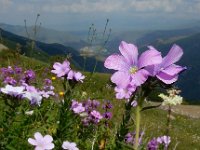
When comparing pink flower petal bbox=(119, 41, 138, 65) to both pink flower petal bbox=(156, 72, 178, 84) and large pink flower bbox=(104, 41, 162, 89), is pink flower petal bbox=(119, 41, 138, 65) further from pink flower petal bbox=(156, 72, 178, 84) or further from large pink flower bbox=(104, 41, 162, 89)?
pink flower petal bbox=(156, 72, 178, 84)

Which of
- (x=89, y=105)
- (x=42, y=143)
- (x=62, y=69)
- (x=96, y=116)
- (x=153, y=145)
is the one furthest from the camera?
(x=89, y=105)

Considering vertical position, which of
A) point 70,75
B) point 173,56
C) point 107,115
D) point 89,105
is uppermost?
point 89,105

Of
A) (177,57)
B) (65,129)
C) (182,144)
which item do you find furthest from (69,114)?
(182,144)

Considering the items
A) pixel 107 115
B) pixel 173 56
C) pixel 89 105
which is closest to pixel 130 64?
pixel 173 56

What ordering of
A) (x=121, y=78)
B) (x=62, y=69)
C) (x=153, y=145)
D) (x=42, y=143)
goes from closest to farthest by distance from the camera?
(x=121, y=78) < (x=42, y=143) < (x=62, y=69) < (x=153, y=145)

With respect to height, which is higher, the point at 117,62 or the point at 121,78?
the point at 117,62

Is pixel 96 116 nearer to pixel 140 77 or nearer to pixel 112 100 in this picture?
pixel 140 77

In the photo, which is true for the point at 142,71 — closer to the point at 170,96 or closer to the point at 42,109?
the point at 170,96

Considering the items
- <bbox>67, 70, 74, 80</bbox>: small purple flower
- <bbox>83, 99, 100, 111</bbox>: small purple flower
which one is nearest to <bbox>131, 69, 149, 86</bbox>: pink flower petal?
<bbox>67, 70, 74, 80</bbox>: small purple flower
